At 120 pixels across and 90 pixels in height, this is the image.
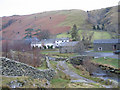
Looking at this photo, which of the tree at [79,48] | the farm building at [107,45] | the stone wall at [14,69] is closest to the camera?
the stone wall at [14,69]

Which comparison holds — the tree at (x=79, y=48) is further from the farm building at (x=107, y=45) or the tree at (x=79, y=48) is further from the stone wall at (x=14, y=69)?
the stone wall at (x=14, y=69)

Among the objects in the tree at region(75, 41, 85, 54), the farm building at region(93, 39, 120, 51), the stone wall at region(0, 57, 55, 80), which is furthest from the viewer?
the farm building at region(93, 39, 120, 51)

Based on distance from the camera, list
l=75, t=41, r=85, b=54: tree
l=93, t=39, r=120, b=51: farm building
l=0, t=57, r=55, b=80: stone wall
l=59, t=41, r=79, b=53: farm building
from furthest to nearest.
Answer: l=59, t=41, r=79, b=53: farm building → l=93, t=39, r=120, b=51: farm building → l=75, t=41, r=85, b=54: tree → l=0, t=57, r=55, b=80: stone wall

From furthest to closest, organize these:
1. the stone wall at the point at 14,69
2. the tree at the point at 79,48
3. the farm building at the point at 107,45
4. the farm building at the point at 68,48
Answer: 1. the farm building at the point at 68,48
2. the farm building at the point at 107,45
3. the tree at the point at 79,48
4. the stone wall at the point at 14,69

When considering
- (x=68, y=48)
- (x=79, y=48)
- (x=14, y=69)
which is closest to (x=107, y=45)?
(x=79, y=48)

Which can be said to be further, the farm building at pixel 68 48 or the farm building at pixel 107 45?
the farm building at pixel 68 48

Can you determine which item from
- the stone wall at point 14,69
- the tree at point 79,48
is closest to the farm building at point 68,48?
the tree at point 79,48

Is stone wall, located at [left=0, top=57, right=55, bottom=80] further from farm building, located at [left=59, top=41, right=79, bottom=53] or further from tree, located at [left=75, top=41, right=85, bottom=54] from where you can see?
farm building, located at [left=59, top=41, right=79, bottom=53]

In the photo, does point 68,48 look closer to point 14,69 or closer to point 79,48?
point 79,48

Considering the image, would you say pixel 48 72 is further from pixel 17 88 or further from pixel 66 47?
pixel 66 47

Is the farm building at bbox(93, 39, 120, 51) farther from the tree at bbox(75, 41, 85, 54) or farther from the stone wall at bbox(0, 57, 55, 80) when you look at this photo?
the stone wall at bbox(0, 57, 55, 80)

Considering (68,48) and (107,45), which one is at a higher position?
(107,45)

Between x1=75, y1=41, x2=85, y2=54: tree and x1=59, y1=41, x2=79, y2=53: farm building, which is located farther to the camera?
x1=59, y1=41, x2=79, y2=53: farm building

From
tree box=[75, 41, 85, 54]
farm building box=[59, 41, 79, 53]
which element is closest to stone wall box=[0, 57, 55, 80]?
tree box=[75, 41, 85, 54]
